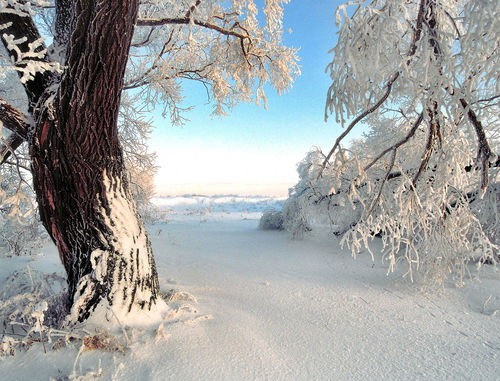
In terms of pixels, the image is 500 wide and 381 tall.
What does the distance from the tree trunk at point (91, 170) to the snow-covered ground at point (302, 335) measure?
0.47m

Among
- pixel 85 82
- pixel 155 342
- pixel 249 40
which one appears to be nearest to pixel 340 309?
pixel 155 342

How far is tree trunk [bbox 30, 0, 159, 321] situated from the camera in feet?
8.37

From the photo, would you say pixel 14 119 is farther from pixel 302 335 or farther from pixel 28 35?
pixel 302 335

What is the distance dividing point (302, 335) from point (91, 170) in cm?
229

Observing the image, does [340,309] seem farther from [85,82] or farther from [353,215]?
[353,215]

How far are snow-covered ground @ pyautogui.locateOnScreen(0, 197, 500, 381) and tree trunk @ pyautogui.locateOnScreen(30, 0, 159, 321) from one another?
470 millimetres

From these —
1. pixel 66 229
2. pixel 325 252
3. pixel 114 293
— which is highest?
pixel 66 229

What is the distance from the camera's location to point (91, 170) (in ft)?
8.87

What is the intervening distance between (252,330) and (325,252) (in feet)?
15.2

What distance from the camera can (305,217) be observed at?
7953 millimetres

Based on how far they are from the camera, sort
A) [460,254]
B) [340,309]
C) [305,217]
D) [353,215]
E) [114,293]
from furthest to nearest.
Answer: [305,217], [353,215], [460,254], [340,309], [114,293]

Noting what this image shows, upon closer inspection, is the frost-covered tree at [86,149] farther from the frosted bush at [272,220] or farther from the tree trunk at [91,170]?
the frosted bush at [272,220]

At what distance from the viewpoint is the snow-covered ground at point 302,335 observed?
2209 millimetres

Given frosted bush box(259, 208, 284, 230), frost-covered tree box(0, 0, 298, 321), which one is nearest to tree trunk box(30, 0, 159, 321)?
frost-covered tree box(0, 0, 298, 321)
